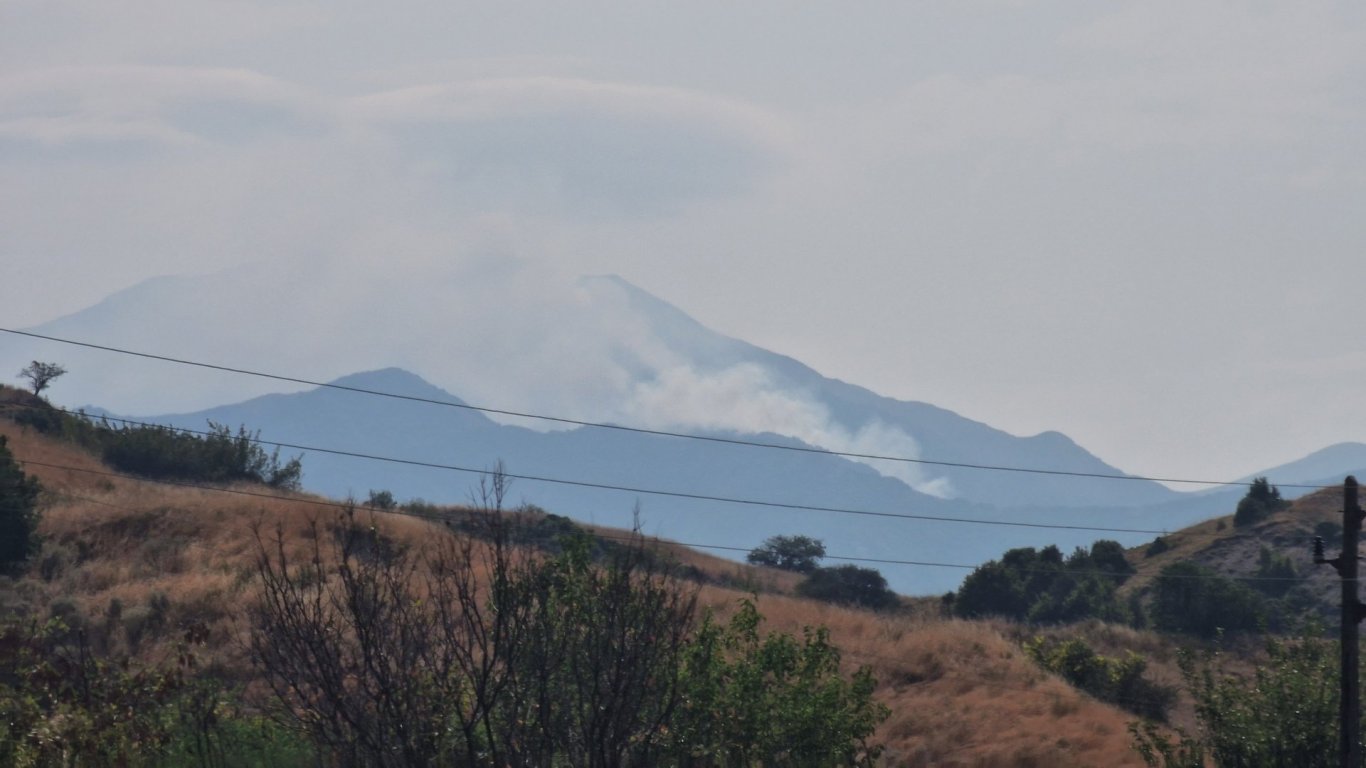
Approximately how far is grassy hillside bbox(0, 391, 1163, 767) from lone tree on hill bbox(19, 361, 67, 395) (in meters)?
36.4

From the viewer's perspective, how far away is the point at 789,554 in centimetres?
10506

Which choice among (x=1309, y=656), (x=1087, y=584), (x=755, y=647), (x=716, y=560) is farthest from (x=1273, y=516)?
(x=755, y=647)

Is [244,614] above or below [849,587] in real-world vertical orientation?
below

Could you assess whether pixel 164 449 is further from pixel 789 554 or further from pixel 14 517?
pixel 789 554

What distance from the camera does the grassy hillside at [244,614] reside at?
1438 inches

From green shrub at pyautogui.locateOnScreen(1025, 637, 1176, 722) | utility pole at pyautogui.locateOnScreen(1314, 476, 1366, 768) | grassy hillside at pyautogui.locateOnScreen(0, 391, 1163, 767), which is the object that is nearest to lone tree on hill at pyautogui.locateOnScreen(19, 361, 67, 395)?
grassy hillside at pyautogui.locateOnScreen(0, 391, 1163, 767)

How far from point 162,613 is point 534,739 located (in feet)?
98.4

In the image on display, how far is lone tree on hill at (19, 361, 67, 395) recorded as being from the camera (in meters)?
88.3

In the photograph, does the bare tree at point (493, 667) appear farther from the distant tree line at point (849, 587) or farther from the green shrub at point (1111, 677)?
the distant tree line at point (849, 587)

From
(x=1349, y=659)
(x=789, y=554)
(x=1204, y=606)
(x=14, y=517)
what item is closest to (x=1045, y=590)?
(x=1204, y=606)

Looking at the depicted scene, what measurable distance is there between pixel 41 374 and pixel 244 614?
198 feet

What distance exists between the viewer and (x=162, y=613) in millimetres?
40781

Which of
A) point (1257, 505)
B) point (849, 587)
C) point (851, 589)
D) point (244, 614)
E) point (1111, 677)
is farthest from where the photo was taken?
point (1257, 505)

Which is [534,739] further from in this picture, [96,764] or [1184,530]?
[1184,530]
